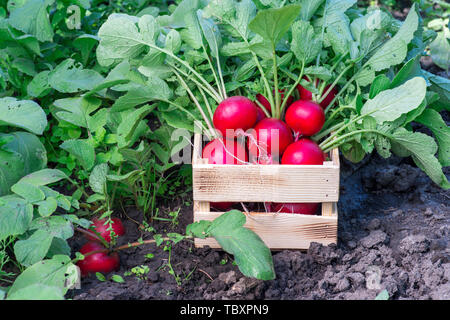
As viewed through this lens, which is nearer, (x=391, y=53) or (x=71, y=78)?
(x=391, y=53)

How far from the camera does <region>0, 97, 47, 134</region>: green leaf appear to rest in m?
2.03

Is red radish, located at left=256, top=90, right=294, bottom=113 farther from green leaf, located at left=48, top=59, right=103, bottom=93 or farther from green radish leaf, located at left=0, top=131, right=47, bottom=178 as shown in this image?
green radish leaf, located at left=0, top=131, right=47, bottom=178

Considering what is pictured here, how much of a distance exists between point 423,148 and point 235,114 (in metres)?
0.67

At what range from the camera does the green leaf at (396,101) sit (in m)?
1.86

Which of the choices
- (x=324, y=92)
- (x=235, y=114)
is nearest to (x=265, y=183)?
(x=235, y=114)

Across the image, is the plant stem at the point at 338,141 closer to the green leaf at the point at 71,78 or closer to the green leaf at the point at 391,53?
the green leaf at the point at 391,53

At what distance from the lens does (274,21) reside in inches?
71.0

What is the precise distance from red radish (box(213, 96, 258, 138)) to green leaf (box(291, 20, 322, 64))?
0.84ft

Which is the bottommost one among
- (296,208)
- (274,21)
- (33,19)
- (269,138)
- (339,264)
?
(339,264)

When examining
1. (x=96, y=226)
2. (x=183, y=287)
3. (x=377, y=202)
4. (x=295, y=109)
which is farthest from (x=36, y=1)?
(x=377, y=202)

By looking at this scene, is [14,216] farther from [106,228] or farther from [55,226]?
[106,228]

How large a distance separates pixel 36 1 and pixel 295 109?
4.12ft

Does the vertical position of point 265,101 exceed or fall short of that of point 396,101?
it falls short

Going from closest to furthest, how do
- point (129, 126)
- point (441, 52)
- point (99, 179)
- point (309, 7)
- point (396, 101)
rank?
point (396, 101)
point (99, 179)
point (129, 126)
point (309, 7)
point (441, 52)
